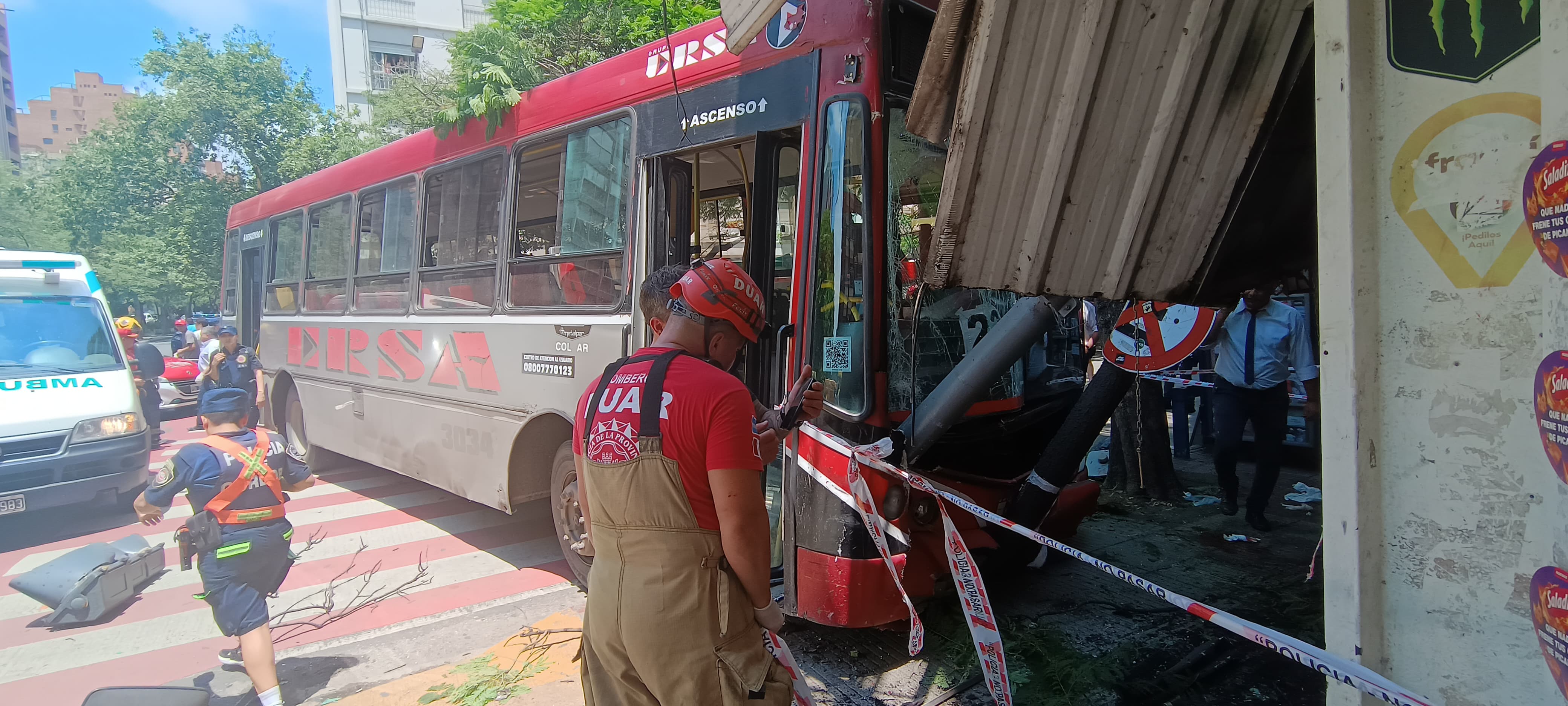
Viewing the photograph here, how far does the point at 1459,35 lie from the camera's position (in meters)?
1.37

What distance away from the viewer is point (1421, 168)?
4.69ft

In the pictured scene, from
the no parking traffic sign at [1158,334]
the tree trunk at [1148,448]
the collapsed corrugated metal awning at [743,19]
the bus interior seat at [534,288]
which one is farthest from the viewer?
the tree trunk at [1148,448]

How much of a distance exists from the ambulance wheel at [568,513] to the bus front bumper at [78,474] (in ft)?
15.9

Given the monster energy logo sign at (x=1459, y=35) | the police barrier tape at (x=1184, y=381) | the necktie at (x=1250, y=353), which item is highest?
the monster energy logo sign at (x=1459, y=35)

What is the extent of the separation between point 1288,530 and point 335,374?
26.5ft

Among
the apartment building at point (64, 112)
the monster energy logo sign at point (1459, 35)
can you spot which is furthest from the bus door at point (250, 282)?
the apartment building at point (64, 112)

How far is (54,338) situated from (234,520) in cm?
578

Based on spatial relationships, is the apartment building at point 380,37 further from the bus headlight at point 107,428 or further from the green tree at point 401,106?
the bus headlight at point 107,428

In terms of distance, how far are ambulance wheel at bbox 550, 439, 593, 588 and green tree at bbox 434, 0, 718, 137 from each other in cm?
227

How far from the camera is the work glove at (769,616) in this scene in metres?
1.95

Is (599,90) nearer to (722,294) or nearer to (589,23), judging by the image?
(722,294)

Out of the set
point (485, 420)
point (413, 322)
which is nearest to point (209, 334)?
point (413, 322)

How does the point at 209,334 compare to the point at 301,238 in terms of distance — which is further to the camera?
the point at 209,334

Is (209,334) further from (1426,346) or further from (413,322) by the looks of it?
(1426,346)
